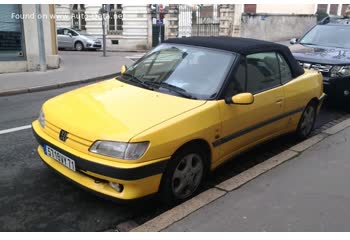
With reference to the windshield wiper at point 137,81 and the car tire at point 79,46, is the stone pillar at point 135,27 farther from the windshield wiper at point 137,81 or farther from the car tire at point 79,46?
the windshield wiper at point 137,81

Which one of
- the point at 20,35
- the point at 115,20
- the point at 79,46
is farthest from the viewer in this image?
the point at 115,20

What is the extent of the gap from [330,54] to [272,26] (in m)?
23.3

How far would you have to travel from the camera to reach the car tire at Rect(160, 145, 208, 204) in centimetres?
366

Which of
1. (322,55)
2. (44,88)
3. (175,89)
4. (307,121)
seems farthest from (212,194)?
(44,88)

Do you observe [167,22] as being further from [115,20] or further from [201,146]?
[201,146]

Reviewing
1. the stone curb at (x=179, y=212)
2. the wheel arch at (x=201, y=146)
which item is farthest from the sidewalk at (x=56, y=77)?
the stone curb at (x=179, y=212)

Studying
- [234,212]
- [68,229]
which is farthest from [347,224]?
[68,229]

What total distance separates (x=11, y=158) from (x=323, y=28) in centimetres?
752

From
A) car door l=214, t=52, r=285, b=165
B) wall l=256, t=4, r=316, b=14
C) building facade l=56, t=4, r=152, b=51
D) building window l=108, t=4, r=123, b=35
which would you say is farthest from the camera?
wall l=256, t=4, r=316, b=14

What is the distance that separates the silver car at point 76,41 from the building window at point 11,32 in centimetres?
1312

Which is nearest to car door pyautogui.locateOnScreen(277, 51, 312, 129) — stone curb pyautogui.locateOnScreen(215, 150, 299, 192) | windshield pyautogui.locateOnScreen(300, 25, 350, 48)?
stone curb pyautogui.locateOnScreen(215, 150, 299, 192)

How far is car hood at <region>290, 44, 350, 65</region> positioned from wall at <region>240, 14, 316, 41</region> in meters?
20.7

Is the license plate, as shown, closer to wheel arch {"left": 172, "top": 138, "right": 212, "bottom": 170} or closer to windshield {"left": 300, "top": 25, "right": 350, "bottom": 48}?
wheel arch {"left": 172, "top": 138, "right": 212, "bottom": 170}

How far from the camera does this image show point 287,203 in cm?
370
